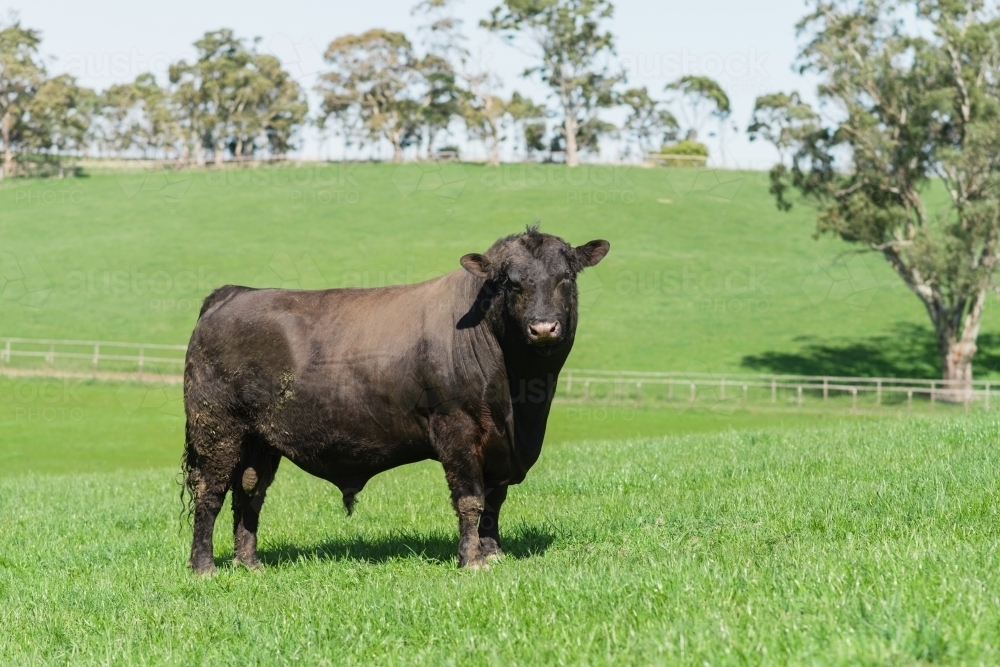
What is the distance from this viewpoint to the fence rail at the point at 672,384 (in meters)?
39.6

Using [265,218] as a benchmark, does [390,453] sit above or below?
below

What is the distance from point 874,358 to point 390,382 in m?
43.6

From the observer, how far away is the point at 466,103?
3780 inches

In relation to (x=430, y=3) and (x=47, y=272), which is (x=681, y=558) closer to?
(x=47, y=272)

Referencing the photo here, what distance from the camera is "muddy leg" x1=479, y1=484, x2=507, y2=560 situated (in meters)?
8.68

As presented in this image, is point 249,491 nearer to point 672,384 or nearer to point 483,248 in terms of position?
point 672,384

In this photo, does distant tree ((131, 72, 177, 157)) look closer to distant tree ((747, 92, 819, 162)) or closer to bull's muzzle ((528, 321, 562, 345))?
distant tree ((747, 92, 819, 162))

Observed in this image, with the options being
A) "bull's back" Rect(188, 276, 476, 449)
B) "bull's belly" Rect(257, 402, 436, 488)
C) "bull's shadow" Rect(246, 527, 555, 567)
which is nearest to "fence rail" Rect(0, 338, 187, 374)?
"bull's shadow" Rect(246, 527, 555, 567)

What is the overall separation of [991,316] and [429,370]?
54.5 metres

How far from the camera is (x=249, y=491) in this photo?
9.65 metres

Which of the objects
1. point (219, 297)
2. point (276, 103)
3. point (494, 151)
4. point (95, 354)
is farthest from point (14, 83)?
point (219, 297)

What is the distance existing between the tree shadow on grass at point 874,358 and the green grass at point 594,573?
112ft

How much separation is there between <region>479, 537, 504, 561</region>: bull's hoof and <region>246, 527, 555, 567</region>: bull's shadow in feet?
0.30

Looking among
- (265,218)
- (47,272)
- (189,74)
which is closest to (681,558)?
(47,272)
